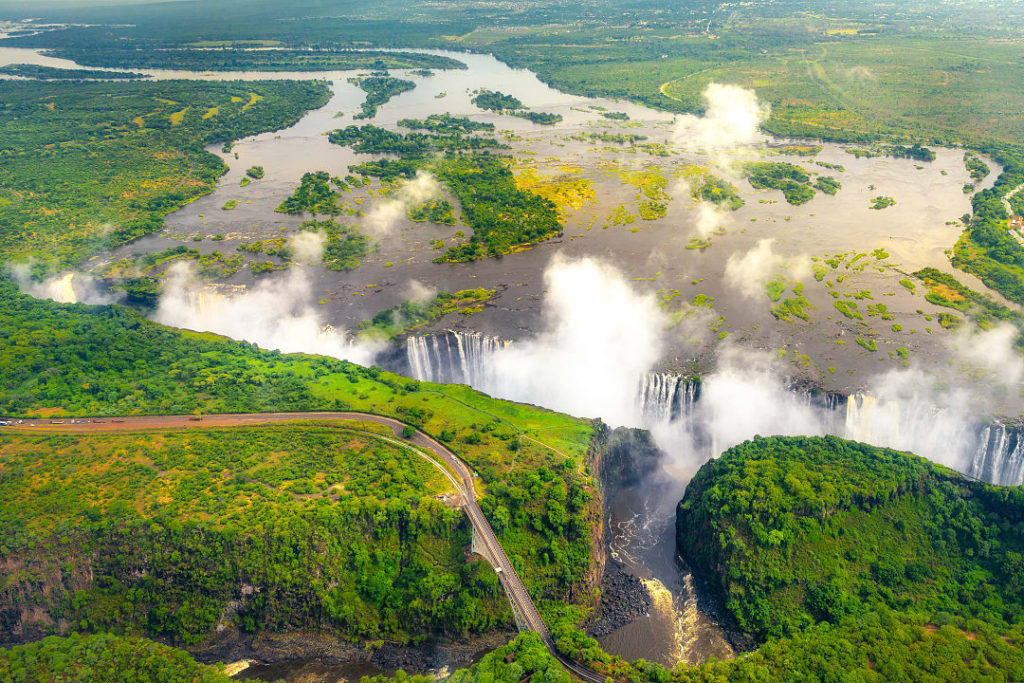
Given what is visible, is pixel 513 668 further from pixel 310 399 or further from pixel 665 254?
pixel 665 254

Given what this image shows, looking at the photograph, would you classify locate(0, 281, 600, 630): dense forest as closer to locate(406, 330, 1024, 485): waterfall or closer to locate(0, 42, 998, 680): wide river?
locate(406, 330, 1024, 485): waterfall

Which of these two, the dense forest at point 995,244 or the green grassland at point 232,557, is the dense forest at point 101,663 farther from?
the dense forest at point 995,244

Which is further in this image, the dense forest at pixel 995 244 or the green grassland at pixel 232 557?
the dense forest at pixel 995 244

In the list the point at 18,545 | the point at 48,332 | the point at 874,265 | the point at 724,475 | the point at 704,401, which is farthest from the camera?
the point at 874,265

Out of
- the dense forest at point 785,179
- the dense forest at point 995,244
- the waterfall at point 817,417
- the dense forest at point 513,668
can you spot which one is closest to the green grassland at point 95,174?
the waterfall at point 817,417

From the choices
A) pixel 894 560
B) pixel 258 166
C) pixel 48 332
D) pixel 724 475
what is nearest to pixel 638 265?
pixel 724 475

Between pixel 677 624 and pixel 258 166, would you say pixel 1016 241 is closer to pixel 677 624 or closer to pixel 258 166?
pixel 677 624

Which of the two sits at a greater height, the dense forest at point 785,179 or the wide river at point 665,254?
the dense forest at point 785,179
